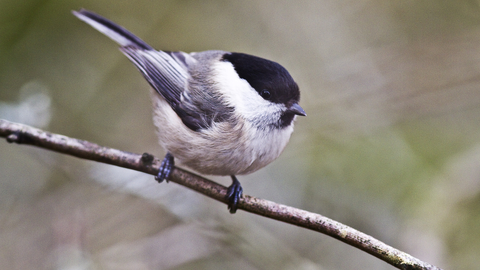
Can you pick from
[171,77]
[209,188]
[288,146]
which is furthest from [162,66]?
[288,146]

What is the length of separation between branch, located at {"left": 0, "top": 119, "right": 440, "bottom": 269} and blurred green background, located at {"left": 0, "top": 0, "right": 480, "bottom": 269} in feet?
1.52

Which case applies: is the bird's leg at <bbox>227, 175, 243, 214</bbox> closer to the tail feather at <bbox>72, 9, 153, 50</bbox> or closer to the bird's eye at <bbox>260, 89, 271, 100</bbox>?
the bird's eye at <bbox>260, 89, 271, 100</bbox>

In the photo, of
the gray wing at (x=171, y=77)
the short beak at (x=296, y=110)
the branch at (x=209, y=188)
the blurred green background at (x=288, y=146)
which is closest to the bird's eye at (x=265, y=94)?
the short beak at (x=296, y=110)

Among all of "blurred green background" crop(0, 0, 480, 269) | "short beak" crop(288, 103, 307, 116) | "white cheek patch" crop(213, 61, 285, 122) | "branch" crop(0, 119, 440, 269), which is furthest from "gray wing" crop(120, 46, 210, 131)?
"blurred green background" crop(0, 0, 480, 269)

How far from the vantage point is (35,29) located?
2828mm

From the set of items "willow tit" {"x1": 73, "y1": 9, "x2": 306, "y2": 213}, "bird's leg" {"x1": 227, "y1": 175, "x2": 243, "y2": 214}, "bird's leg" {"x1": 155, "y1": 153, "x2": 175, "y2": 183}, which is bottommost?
"bird's leg" {"x1": 155, "y1": 153, "x2": 175, "y2": 183}

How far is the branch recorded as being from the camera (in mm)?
1271

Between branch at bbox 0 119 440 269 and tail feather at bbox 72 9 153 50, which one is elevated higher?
tail feather at bbox 72 9 153 50

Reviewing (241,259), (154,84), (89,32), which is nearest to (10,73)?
(89,32)

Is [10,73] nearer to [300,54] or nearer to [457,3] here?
[300,54]

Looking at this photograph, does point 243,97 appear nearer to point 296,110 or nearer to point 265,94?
point 265,94

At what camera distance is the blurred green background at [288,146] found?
2287 mm

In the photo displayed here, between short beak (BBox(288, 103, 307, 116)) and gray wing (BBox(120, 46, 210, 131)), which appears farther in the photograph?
gray wing (BBox(120, 46, 210, 131))

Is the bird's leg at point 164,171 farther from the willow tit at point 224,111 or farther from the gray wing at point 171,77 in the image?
the gray wing at point 171,77
